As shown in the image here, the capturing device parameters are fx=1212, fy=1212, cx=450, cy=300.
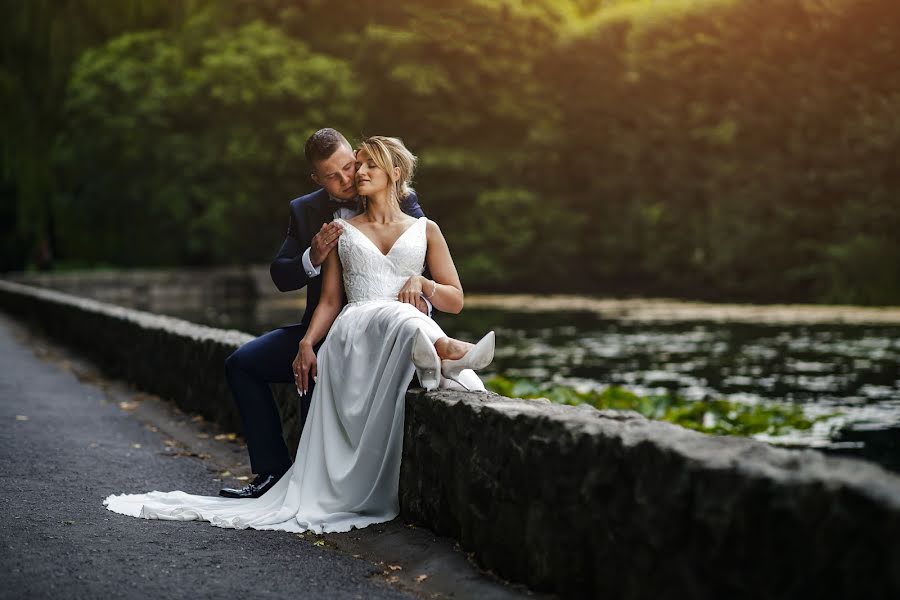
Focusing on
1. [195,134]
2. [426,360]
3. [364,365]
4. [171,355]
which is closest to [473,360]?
[426,360]

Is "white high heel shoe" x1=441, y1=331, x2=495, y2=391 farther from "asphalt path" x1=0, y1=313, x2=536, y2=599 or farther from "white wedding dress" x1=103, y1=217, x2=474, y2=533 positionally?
"asphalt path" x1=0, y1=313, x2=536, y2=599

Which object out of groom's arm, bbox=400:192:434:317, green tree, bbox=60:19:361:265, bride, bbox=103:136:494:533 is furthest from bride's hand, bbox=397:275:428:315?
green tree, bbox=60:19:361:265

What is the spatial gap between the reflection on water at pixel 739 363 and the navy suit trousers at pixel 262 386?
19.8ft

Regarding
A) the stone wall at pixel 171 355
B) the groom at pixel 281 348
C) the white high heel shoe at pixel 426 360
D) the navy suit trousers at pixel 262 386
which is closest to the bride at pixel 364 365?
the white high heel shoe at pixel 426 360

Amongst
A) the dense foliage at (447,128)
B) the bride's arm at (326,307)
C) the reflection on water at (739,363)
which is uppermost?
the dense foliage at (447,128)

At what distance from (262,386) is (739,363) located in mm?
13418

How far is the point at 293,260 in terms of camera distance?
5680 millimetres

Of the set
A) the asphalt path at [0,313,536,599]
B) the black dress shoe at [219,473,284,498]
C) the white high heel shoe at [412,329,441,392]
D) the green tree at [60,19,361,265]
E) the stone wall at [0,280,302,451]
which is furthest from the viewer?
the green tree at [60,19,361,265]

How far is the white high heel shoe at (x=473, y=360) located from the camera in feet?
15.4

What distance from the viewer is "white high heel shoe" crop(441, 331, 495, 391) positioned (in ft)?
15.4

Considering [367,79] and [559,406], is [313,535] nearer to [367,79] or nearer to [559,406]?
[559,406]

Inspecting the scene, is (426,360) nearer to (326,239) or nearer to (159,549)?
(326,239)

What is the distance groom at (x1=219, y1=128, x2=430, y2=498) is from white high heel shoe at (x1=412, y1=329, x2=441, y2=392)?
0.88m

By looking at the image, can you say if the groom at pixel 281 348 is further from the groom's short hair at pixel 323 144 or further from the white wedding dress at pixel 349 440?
the white wedding dress at pixel 349 440
